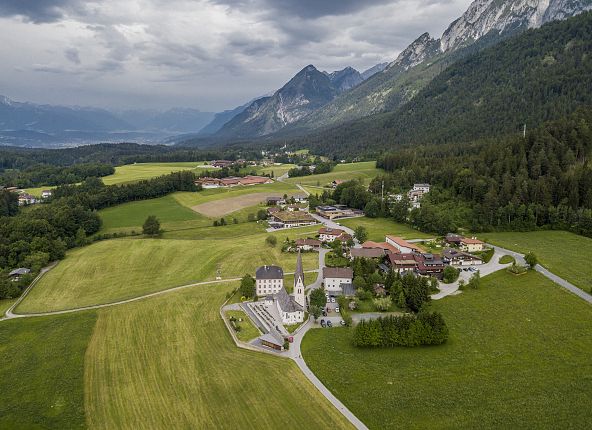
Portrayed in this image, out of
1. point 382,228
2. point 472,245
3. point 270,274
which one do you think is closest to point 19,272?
point 270,274

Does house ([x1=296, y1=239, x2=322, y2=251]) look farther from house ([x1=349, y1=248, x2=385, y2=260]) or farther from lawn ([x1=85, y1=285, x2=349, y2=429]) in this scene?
lawn ([x1=85, y1=285, x2=349, y2=429])

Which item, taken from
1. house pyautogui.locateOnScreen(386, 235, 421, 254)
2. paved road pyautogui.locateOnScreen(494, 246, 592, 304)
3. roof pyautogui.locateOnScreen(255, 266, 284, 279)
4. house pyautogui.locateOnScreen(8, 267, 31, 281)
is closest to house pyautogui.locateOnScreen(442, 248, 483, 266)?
house pyautogui.locateOnScreen(386, 235, 421, 254)

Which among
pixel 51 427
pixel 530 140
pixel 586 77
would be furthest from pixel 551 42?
pixel 51 427

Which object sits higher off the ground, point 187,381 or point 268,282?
point 268,282

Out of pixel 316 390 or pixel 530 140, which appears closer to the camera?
pixel 316 390

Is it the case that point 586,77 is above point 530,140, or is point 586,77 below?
above

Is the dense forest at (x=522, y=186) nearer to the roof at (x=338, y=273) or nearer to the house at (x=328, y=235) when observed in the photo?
the house at (x=328, y=235)

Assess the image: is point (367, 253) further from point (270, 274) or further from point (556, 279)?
point (556, 279)

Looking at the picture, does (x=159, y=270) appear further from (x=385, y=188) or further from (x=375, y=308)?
(x=385, y=188)
